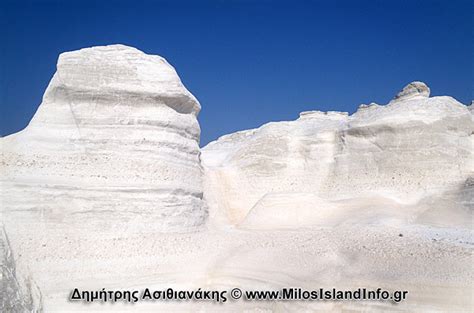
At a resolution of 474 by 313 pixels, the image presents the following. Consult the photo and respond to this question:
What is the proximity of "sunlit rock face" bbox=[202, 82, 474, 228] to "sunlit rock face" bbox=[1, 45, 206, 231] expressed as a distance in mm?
3774

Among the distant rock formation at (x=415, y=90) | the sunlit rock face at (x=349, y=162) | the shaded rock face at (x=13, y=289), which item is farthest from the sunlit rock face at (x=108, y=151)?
the distant rock formation at (x=415, y=90)

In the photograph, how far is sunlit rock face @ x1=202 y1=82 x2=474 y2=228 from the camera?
15.1 meters

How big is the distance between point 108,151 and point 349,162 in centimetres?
892

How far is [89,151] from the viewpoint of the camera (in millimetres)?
11883

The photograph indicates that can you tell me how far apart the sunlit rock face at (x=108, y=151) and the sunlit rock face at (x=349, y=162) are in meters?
3.77

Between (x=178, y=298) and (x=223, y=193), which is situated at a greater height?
(x=223, y=193)

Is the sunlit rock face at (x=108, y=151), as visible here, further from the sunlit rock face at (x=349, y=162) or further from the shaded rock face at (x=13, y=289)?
the sunlit rock face at (x=349, y=162)

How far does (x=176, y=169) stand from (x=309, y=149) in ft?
23.4

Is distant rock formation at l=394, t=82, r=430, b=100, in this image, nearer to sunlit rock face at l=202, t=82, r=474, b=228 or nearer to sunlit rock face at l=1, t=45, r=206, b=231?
sunlit rock face at l=202, t=82, r=474, b=228

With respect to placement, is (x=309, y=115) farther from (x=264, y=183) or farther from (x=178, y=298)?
(x=178, y=298)

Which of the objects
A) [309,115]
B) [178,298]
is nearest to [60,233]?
[178,298]

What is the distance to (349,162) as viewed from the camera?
16891 millimetres

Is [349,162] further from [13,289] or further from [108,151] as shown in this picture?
[13,289]

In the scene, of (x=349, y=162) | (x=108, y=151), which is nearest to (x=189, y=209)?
(x=108, y=151)
